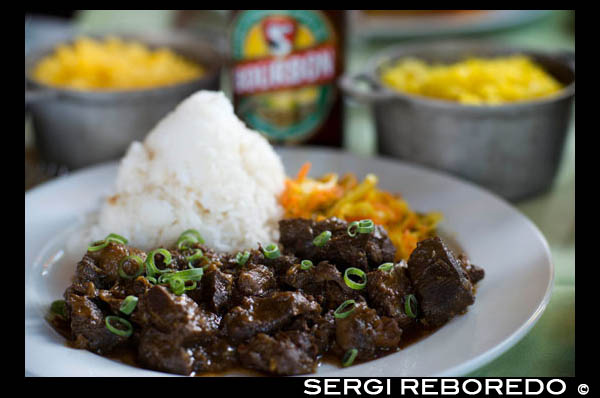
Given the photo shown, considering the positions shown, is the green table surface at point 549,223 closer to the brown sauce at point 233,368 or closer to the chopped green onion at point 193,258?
the brown sauce at point 233,368

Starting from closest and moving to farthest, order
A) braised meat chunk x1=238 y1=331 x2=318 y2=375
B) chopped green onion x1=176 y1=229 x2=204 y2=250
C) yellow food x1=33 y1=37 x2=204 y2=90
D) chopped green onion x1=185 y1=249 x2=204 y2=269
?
braised meat chunk x1=238 y1=331 x2=318 y2=375, chopped green onion x1=185 y1=249 x2=204 y2=269, chopped green onion x1=176 y1=229 x2=204 y2=250, yellow food x1=33 y1=37 x2=204 y2=90

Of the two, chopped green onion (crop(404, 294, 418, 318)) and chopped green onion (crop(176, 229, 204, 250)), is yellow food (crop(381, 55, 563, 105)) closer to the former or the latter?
chopped green onion (crop(404, 294, 418, 318))

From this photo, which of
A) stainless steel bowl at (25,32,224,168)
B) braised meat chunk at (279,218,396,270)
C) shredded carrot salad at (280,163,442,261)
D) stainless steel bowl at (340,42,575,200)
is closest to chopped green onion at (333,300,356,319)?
braised meat chunk at (279,218,396,270)

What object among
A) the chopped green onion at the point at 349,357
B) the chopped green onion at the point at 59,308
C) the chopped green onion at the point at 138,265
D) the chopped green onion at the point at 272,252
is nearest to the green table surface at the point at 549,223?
the chopped green onion at the point at 349,357

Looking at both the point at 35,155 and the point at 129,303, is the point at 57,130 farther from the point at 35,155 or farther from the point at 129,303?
the point at 129,303

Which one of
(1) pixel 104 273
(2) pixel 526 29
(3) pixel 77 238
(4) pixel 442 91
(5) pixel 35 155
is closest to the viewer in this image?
(1) pixel 104 273
